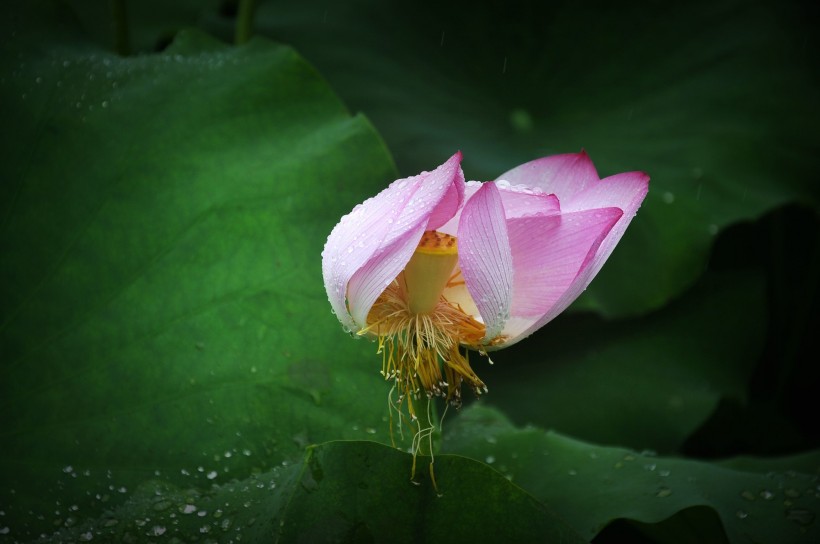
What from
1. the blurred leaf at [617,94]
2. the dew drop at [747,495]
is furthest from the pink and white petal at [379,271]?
the blurred leaf at [617,94]

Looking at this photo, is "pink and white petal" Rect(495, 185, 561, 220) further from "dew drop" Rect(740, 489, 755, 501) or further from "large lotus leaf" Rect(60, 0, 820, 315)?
"large lotus leaf" Rect(60, 0, 820, 315)

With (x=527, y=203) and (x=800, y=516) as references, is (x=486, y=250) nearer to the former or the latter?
(x=527, y=203)

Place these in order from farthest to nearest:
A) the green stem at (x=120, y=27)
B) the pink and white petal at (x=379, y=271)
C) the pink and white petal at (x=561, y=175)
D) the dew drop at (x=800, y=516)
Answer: the green stem at (x=120, y=27) → the dew drop at (x=800, y=516) → the pink and white petal at (x=561, y=175) → the pink and white petal at (x=379, y=271)

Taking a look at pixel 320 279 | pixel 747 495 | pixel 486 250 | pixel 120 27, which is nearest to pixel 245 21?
pixel 120 27

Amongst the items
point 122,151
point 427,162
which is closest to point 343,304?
point 122,151

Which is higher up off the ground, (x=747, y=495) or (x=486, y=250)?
(x=486, y=250)

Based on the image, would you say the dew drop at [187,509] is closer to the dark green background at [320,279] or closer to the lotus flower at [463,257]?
the dark green background at [320,279]

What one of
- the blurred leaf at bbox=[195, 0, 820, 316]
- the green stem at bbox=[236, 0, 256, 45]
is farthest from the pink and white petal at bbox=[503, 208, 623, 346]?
the green stem at bbox=[236, 0, 256, 45]
